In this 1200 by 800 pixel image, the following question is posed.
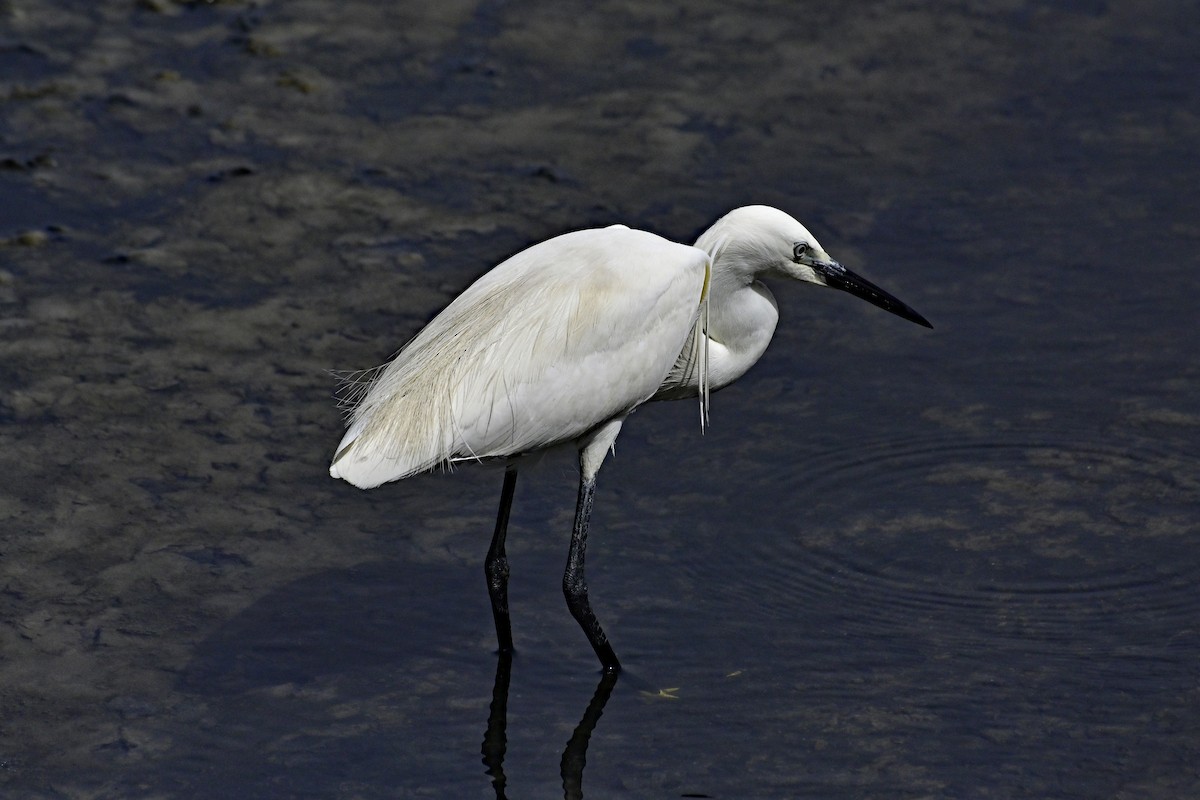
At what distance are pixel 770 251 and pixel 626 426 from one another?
5.66ft

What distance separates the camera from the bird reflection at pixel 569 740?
5395 mm

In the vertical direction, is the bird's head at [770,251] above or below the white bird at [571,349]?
above

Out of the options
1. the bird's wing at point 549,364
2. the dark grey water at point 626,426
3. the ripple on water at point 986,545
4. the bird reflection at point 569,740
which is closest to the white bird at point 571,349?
the bird's wing at point 549,364

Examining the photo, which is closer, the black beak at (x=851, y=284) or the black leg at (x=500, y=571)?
the black beak at (x=851, y=284)

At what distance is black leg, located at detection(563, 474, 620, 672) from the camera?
18.8 ft

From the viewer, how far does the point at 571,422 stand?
557cm

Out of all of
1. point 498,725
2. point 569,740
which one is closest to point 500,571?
point 498,725

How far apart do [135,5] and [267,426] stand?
4072 mm

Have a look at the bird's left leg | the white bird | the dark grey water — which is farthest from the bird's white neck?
the dark grey water

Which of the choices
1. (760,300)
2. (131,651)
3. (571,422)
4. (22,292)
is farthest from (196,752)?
(22,292)

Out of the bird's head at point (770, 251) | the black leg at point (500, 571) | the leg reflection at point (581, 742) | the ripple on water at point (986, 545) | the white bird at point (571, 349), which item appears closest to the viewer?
the leg reflection at point (581, 742)

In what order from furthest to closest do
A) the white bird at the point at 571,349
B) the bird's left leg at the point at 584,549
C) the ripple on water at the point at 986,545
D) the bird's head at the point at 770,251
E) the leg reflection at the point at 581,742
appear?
the ripple on water at the point at 986,545 → the bird's left leg at the point at 584,549 → the bird's head at the point at 770,251 → the white bird at the point at 571,349 → the leg reflection at the point at 581,742

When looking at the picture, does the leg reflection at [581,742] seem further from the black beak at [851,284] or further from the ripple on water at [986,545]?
the black beak at [851,284]

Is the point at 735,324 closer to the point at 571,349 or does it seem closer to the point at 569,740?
the point at 571,349
